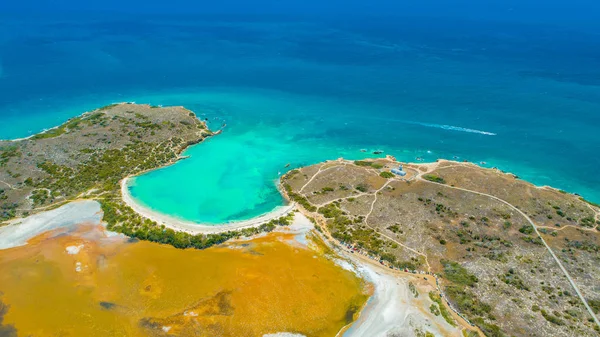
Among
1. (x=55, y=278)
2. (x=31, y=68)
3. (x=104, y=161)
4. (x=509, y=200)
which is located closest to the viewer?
(x=55, y=278)

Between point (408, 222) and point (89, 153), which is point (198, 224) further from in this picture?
point (89, 153)

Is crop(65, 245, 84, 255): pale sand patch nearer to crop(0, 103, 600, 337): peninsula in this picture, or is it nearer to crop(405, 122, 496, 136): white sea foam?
crop(0, 103, 600, 337): peninsula

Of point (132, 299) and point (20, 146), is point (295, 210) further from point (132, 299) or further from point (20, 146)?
point (20, 146)

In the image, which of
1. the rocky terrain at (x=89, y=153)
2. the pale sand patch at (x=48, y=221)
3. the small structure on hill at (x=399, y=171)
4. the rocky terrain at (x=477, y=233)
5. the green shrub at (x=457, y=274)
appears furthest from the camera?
the small structure on hill at (x=399, y=171)

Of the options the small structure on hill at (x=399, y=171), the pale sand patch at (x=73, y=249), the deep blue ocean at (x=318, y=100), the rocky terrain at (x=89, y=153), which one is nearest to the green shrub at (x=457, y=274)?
the small structure on hill at (x=399, y=171)

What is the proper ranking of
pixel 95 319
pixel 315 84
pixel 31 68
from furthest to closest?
1. pixel 31 68
2. pixel 315 84
3. pixel 95 319

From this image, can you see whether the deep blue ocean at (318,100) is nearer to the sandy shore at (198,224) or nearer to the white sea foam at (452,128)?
the white sea foam at (452,128)

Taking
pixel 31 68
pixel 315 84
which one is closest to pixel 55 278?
pixel 315 84
